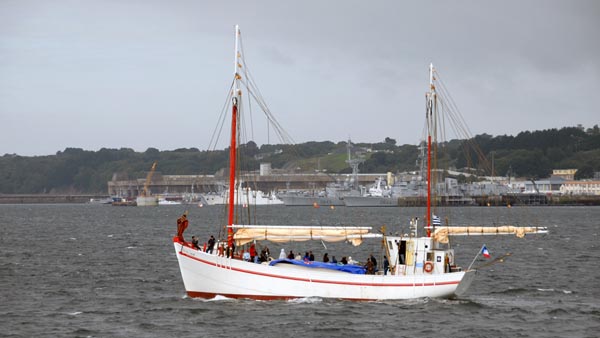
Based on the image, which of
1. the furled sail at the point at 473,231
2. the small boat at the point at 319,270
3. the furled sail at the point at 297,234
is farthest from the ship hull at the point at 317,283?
the furled sail at the point at 297,234

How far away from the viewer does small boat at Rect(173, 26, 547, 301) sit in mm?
43406

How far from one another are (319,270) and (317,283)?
64 cm

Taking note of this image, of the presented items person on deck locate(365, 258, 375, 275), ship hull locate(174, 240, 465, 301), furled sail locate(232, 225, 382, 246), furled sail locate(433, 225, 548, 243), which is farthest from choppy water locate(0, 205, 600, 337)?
furled sail locate(232, 225, 382, 246)

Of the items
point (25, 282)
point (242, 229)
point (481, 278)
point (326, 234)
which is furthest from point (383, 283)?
point (25, 282)

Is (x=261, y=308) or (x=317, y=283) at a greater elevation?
(x=317, y=283)

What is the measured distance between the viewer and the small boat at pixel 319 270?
43406mm

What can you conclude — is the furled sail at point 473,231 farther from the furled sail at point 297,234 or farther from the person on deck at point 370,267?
the person on deck at point 370,267

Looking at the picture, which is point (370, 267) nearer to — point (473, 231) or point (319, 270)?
point (319, 270)

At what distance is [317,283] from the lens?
43.5 m

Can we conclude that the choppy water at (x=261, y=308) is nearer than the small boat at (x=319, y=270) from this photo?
Yes

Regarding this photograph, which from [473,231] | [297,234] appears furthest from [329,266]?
[473,231]

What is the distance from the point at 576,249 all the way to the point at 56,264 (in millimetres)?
44330

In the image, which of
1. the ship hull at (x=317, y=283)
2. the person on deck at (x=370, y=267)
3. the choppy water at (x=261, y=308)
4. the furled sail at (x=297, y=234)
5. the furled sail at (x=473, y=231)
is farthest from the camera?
the furled sail at (x=297, y=234)

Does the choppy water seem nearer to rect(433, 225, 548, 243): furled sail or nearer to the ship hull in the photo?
the ship hull
